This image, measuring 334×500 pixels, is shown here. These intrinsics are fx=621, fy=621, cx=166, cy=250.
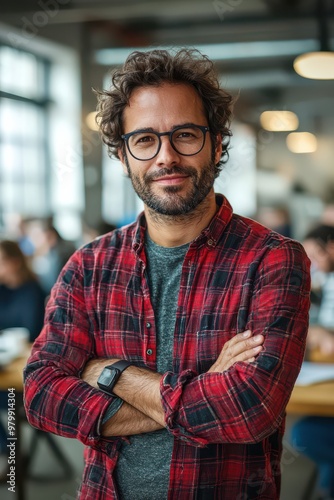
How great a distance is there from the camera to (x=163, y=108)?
147 centimetres

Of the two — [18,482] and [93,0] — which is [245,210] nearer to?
[93,0]

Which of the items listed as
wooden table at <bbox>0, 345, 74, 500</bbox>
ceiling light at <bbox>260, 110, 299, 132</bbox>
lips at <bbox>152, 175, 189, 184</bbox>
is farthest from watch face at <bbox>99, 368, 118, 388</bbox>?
ceiling light at <bbox>260, 110, 299, 132</bbox>

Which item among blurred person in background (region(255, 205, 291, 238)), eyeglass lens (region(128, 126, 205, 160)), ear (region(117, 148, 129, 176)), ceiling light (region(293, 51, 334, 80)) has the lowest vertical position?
blurred person in background (region(255, 205, 291, 238))

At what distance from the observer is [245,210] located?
389 centimetres

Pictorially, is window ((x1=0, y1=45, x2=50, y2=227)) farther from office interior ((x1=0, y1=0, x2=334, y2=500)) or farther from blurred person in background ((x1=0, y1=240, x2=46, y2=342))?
blurred person in background ((x1=0, y1=240, x2=46, y2=342))

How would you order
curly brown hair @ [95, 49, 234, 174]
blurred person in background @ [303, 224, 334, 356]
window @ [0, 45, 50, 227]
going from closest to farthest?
curly brown hair @ [95, 49, 234, 174] → blurred person in background @ [303, 224, 334, 356] → window @ [0, 45, 50, 227]

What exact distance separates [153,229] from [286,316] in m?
0.41

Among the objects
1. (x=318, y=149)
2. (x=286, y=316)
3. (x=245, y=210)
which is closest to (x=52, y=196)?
(x=245, y=210)

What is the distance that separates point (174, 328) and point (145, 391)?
0.17 m

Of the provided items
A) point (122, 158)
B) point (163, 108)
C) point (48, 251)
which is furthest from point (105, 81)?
point (163, 108)

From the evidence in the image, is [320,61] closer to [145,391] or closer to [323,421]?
[323,421]

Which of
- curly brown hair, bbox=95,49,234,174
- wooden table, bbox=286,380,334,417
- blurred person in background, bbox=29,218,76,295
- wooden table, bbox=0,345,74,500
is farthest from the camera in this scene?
blurred person in background, bbox=29,218,76,295

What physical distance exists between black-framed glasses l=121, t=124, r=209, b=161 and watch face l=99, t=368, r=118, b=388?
50cm

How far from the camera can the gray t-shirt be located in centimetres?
139
